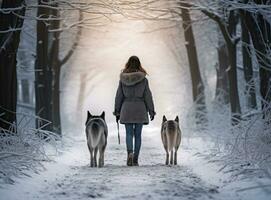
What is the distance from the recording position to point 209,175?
996 centimetres

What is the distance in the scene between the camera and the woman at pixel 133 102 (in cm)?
1255

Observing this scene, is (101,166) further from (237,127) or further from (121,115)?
(237,127)

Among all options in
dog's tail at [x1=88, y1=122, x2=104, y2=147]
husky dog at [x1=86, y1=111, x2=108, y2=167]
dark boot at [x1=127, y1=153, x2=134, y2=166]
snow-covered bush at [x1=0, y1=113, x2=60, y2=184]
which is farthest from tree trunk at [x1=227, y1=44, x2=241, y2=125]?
snow-covered bush at [x1=0, y1=113, x2=60, y2=184]

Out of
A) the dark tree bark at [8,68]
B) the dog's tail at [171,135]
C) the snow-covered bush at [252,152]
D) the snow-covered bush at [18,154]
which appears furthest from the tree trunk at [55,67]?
the snow-covered bush at [252,152]

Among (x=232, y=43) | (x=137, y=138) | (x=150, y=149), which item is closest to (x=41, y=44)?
(x=150, y=149)

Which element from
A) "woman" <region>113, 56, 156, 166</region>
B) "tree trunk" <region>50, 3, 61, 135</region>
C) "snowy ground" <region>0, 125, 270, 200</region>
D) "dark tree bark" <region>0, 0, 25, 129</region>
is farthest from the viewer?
"tree trunk" <region>50, 3, 61, 135</region>

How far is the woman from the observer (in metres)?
12.5

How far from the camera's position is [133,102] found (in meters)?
12.7

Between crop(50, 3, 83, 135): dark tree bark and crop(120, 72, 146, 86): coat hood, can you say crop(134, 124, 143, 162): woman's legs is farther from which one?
crop(50, 3, 83, 135): dark tree bark

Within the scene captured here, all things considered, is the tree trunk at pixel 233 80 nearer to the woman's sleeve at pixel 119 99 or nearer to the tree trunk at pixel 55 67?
the tree trunk at pixel 55 67

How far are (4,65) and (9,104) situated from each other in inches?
36.8

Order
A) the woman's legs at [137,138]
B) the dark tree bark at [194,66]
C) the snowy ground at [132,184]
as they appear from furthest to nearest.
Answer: the dark tree bark at [194,66] → the woman's legs at [137,138] → the snowy ground at [132,184]

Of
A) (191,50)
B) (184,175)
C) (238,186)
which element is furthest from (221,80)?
(238,186)

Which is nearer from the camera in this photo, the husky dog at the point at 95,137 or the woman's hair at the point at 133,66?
the husky dog at the point at 95,137
